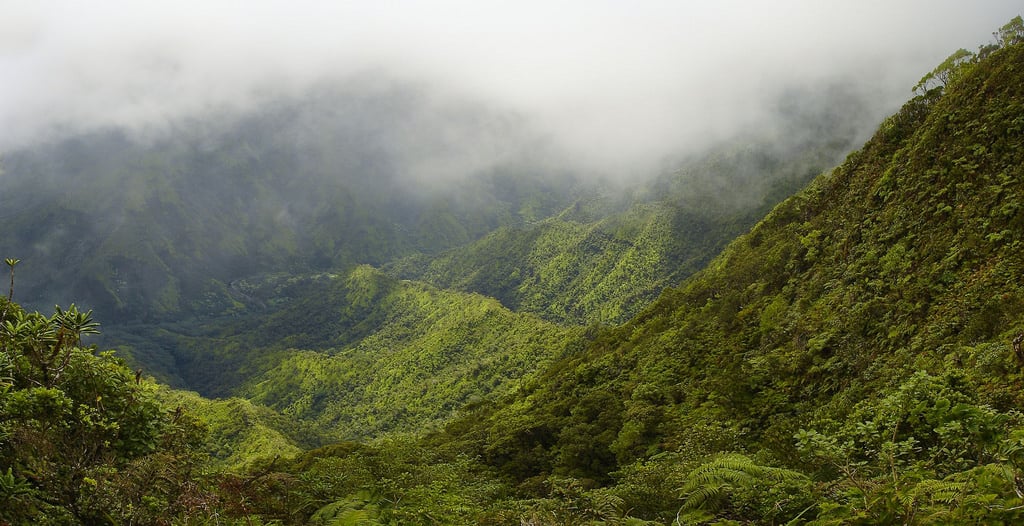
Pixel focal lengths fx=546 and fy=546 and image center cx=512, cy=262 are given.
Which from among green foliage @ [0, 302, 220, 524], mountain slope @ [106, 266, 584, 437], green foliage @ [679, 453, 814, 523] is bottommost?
green foliage @ [679, 453, 814, 523]

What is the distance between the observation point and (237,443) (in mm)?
102438

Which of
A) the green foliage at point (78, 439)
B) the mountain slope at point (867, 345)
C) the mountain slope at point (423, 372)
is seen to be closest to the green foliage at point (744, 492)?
the mountain slope at point (867, 345)

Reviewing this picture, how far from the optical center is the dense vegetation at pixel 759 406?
897 cm

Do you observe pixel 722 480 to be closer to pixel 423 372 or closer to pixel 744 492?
pixel 744 492

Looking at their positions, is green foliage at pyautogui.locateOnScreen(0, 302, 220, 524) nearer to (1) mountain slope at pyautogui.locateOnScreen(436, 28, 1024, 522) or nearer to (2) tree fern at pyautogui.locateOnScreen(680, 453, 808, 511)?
(2) tree fern at pyautogui.locateOnScreen(680, 453, 808, 511)

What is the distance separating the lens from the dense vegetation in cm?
897

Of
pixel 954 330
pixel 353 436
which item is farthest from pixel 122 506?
pixel 353 436

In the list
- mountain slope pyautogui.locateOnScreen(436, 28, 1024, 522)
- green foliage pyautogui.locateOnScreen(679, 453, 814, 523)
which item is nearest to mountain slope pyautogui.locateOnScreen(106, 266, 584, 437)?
mountain slope pyautogui.locateOnScreen(436, 28, 1024, 522)

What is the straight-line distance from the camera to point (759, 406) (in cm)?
2189

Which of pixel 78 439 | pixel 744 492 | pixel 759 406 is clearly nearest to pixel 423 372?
pixel 759 406

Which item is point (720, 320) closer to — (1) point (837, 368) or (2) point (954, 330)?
(1) point (837, 368)

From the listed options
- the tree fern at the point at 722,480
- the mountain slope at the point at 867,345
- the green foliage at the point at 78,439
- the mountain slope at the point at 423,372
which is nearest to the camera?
the green foliage at the point at 78,439

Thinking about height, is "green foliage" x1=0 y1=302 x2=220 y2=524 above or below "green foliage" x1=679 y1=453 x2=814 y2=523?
above

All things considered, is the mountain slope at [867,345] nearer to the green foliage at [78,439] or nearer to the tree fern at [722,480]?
the tree fern at [722,480]
